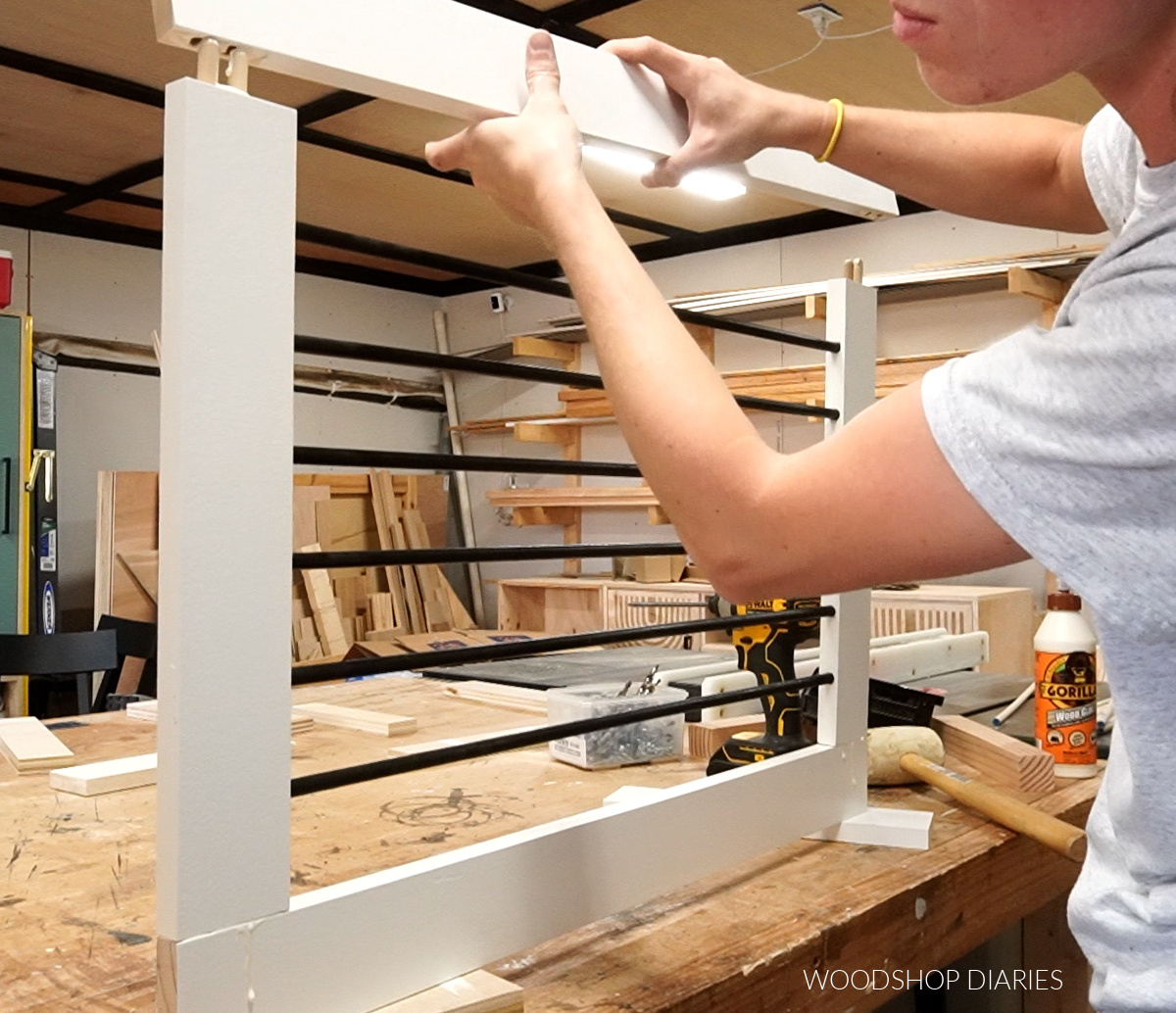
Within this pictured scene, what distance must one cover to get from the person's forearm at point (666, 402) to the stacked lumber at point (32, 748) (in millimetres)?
1083

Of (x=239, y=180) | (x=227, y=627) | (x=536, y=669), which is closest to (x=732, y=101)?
(x=239, y=180)

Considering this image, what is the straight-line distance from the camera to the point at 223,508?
626 mm

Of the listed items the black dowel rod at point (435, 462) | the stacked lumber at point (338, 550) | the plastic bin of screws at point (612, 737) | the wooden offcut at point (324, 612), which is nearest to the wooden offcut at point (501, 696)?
the plastic bin of screws at point (612, 737)

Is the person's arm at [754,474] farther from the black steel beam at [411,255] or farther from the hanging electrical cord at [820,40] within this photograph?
the hanging electrical cord at [820,40]

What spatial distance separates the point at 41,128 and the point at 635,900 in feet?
11.9

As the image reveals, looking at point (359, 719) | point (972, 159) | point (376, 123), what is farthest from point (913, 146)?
point (376, 123)

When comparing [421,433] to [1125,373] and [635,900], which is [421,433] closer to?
[635,900]

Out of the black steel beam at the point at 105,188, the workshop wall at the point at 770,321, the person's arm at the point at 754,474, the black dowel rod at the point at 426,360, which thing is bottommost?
the person's arm at the point at 754,474

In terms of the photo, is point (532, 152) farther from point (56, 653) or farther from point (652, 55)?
point (56, 653)

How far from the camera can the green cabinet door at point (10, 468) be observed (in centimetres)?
367

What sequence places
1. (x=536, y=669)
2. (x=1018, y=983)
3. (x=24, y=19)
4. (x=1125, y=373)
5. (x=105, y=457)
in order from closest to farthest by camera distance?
(x=1125, y=373) < (x=1018, y=983) < (x=536, y=669) < (x=24, y=19) < (x=105, y=457)

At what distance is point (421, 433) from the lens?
5973 millimetres

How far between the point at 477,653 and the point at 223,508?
258 millimetres

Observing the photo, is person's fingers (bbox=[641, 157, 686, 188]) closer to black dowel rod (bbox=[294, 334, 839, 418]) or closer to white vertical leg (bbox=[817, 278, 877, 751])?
black dowel rod (bbox=[294, 334, 839, 418])
